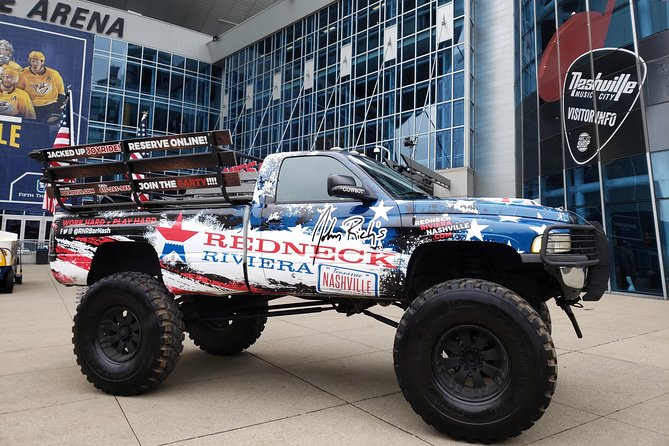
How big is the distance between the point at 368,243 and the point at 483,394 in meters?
1.40

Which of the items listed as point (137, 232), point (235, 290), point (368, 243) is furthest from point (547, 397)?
point (137, 232)

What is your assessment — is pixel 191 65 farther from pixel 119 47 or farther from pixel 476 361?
pixel 476 361

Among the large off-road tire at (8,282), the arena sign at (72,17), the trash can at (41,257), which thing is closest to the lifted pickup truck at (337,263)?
the large off-road tire at (8,282)

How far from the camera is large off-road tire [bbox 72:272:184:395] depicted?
14.0ft

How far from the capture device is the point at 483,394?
348cm

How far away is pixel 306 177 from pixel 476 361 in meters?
2.13

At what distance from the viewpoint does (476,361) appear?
11.7 feet

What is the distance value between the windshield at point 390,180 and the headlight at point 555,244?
3.80 feet

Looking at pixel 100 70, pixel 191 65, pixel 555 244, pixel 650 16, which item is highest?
pixel 191 65

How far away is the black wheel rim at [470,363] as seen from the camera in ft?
11.4

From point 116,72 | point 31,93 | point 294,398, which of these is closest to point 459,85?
point 294,398

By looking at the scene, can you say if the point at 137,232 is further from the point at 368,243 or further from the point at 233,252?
the point at 368,243

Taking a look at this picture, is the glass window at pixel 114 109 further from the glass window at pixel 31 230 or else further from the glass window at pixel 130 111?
the glass window at pixel 31 230

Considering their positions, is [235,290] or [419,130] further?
[419,130]
